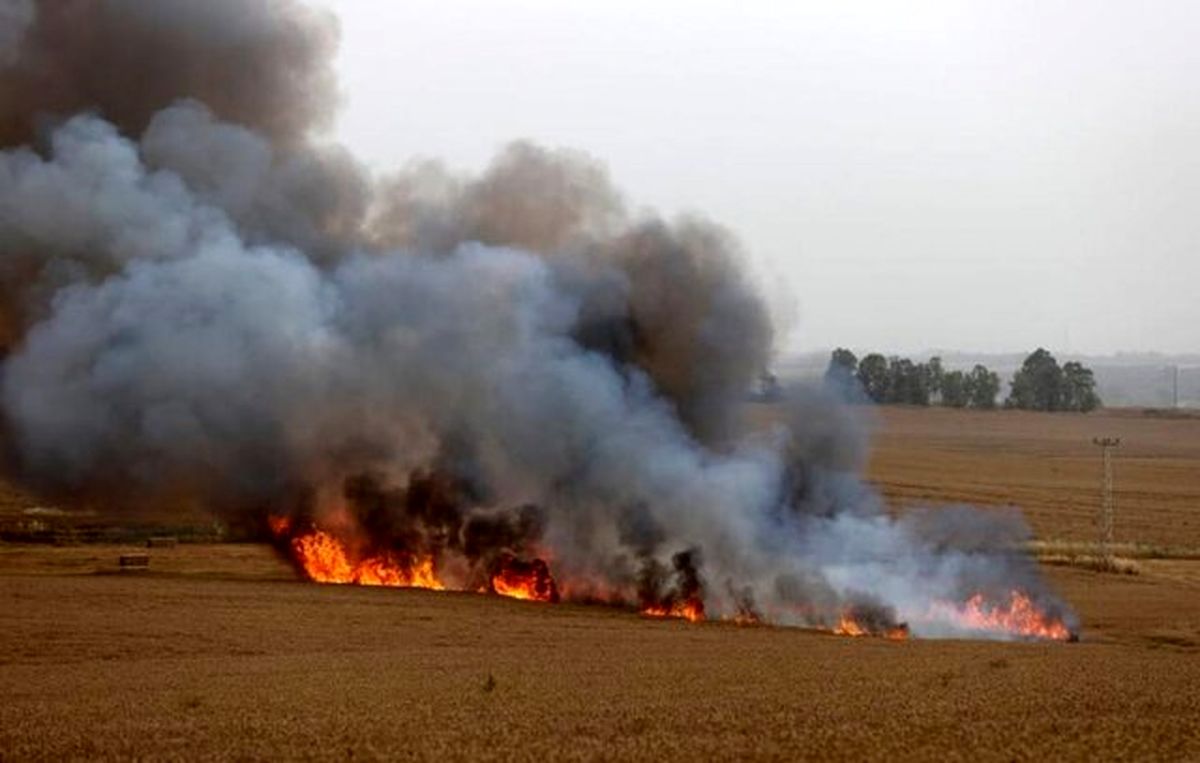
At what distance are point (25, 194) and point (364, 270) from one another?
11997mm

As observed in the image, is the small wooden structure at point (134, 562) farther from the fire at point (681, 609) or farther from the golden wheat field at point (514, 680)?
the fire at point (681, 609)

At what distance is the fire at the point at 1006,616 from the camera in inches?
1683

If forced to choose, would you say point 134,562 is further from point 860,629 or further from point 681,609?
point 860,629

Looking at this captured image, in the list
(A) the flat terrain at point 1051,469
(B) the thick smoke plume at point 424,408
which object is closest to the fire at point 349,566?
(B) the thick smoke plume at point 424,408

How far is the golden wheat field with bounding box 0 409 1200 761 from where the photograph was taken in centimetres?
2208

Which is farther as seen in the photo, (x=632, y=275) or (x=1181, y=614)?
(x=632, y=275)

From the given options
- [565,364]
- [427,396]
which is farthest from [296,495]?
[565,364]

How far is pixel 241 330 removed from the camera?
1857 inches

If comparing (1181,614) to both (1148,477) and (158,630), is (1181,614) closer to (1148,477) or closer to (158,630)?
(158,630)

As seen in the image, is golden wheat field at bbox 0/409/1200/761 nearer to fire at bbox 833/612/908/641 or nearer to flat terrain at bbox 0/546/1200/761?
flat terrain at bbox 0/546/1200/761

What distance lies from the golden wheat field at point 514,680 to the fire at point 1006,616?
174cm

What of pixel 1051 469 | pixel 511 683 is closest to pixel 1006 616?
pixel 511 683

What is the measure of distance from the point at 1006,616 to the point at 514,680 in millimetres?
20464

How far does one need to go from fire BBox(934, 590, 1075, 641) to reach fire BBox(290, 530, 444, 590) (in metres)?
17.1
